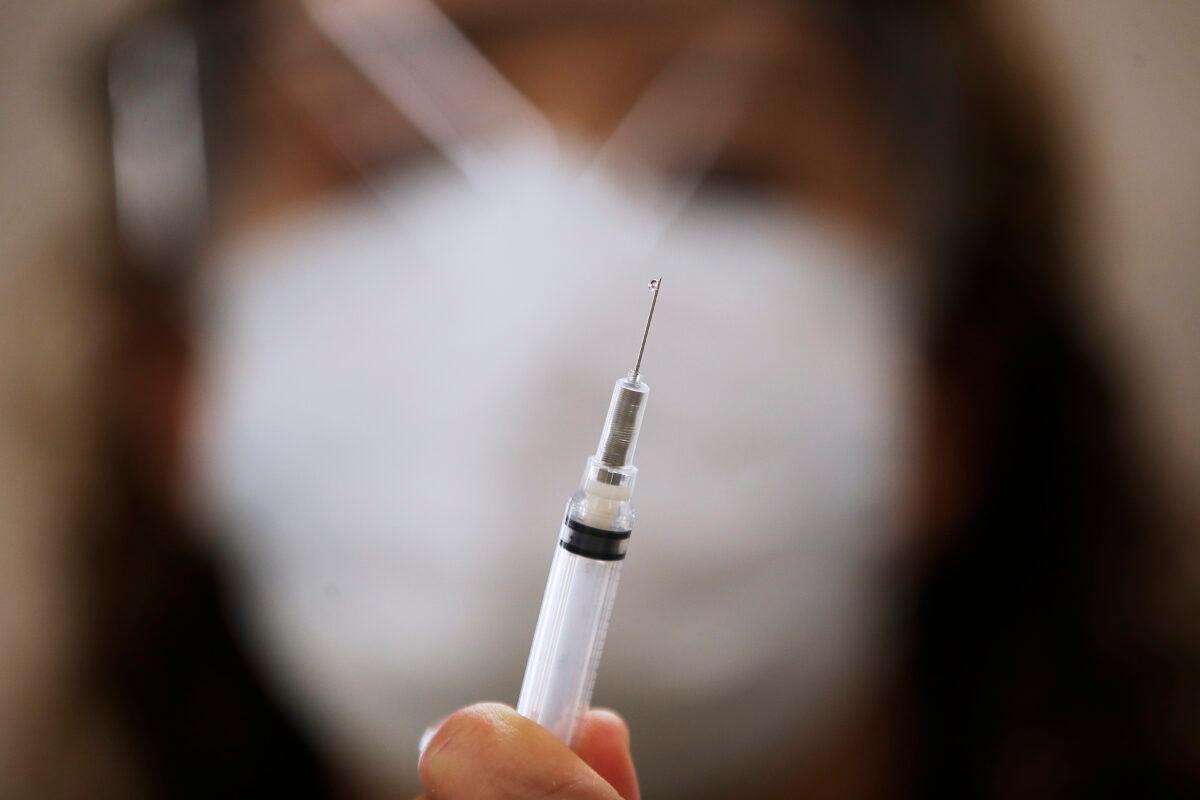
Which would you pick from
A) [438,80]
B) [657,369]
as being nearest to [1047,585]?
[657,369]

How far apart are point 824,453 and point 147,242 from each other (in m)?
0.82

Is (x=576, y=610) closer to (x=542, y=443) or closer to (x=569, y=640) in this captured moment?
(x=569, y=640)

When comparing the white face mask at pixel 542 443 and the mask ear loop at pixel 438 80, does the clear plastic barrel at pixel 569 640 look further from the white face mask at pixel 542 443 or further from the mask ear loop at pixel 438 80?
the mask ear loop at pixel 438 80

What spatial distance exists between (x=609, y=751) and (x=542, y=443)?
0.32 m

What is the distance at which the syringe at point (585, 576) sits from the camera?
382mm

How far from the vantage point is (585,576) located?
40 cm

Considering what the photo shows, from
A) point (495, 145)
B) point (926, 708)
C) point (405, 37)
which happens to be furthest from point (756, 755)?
point (405, 37)

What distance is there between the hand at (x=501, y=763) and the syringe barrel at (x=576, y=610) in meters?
0.03

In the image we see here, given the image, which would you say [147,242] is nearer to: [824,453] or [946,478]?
[824,453]

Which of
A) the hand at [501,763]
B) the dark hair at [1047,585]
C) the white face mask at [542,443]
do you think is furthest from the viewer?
the dark hair at [1047,585]

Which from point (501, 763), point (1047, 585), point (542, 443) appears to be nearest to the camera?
point (501, 763)

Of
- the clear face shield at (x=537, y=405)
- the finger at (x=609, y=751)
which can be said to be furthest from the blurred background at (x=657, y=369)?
the finger at (x=609, y=751)

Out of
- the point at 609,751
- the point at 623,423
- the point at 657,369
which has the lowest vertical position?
the point at 609,751

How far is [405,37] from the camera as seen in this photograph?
0.84 m
